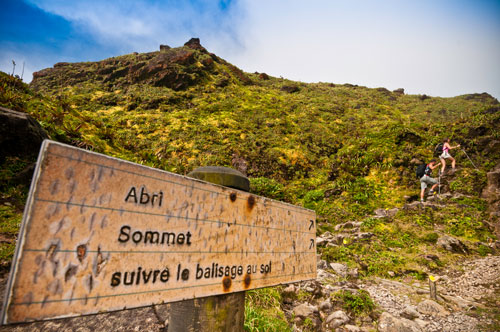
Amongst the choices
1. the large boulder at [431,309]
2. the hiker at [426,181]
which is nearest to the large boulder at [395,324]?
the large boulder at [431,309]

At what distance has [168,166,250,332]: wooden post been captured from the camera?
118 centimetres

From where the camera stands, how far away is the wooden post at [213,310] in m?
1.18

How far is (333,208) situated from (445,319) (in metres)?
5.42

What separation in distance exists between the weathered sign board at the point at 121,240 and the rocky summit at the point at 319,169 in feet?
6.30

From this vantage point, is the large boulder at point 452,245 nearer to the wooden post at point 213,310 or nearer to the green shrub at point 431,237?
the green shrub at point 431,237

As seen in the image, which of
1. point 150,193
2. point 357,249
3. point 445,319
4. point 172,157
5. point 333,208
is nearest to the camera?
point 150,193

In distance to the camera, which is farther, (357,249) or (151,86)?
(151,86)

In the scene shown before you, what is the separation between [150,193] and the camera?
0.94 meters

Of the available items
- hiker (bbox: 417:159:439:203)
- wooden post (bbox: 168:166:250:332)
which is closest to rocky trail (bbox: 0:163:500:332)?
wooden post (bbox: 168:166:250:332)

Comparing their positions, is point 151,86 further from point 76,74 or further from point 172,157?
point 172,157

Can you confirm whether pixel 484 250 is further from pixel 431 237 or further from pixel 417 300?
pixel 417 300

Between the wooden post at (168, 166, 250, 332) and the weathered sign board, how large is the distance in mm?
122

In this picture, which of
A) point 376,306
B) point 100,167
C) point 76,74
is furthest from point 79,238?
point 76,74

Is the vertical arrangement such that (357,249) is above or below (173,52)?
below
